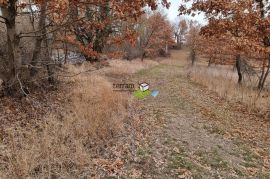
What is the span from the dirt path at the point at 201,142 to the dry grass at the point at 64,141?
0.91 metres

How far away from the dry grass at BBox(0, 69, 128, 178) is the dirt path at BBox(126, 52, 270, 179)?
91 cm

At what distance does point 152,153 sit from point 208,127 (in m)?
2.66

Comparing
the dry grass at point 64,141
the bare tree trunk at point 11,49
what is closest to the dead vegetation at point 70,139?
the dry grass at point 64,141

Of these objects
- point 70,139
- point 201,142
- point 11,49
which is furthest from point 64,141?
point 11,49

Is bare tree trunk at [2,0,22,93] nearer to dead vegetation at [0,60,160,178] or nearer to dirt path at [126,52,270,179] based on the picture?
dead vegetation at [0,60,160,178]

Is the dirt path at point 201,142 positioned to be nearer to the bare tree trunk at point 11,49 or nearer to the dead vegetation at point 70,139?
the dead vegetation at point 70,139

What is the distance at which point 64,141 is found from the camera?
5.14 metres

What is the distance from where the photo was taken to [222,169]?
4.74m

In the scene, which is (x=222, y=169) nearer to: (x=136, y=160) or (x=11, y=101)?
(x=136, y=160)

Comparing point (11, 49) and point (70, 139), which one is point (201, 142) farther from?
point (11, 49)

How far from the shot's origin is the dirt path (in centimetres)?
464

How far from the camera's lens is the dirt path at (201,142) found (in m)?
4.64

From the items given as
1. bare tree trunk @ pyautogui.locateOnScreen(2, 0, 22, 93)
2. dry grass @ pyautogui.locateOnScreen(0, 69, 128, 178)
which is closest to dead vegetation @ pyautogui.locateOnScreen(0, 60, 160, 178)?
dry grass @ pyautogui.locateOnScreen(0, 69, 128, 178)

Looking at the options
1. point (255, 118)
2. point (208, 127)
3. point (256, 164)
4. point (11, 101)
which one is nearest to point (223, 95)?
point (255, 118)
